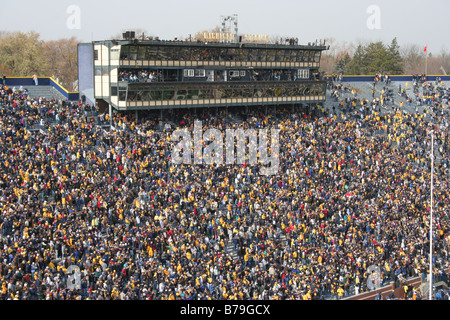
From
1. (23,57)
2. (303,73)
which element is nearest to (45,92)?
(303,73)

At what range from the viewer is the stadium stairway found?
44.4m

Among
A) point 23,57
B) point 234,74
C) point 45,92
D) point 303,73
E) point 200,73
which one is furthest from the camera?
point 23,57

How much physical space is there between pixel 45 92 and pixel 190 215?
60.4ft

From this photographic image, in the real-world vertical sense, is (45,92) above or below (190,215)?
above

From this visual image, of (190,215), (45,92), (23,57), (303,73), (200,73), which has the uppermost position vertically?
(23,57)

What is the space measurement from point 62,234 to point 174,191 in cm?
847

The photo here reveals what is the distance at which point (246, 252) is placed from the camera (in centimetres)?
3200

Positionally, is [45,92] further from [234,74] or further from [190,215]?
[190,215]

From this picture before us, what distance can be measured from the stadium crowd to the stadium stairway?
7.34 feet

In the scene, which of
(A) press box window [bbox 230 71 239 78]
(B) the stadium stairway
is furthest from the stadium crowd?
(A) press box window [bbox 230 71 239 78]

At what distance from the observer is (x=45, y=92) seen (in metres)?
45.1

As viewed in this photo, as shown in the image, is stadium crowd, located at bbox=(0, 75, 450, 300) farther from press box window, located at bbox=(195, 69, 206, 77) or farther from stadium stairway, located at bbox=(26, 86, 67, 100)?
press box window, located at bbox=(195, 69, 206, 77)

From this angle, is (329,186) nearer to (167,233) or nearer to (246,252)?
(246,252)

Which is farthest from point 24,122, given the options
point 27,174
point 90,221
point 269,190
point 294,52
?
point 294,52
